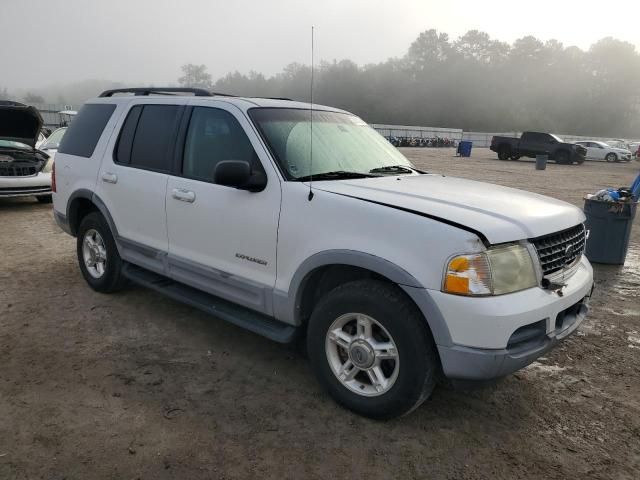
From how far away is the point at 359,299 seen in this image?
2.85 m

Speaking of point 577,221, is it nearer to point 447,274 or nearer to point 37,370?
point 447,274

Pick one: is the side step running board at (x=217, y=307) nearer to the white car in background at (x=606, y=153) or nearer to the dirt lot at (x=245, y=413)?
the dirt lot at (x=245, y=413)

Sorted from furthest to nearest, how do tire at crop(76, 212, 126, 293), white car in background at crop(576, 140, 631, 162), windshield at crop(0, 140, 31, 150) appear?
white car in background at crop(576, 140, 631, 162) < windshield at crop(0, 140, 31, 150) < tire at crop(76, 212, 126, 293)

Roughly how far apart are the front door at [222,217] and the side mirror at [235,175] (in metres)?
0.09

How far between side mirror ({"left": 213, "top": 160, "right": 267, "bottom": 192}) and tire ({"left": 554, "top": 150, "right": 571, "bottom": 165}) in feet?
106

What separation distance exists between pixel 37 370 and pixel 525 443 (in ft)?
10.4

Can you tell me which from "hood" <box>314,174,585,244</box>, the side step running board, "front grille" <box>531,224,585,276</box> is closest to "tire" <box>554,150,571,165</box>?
"hood" <box>314,174,585,244</box>

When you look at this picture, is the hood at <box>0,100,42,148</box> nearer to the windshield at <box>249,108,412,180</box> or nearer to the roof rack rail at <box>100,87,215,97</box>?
the roof rack rail at <box>100,87,215,97</box>

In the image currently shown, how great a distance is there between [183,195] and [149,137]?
2.77 ft

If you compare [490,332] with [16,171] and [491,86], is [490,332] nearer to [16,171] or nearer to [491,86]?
[16,171]

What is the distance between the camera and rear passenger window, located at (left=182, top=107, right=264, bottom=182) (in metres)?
3.58

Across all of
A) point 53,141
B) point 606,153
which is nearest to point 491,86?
point 606,153

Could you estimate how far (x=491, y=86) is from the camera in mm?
112188

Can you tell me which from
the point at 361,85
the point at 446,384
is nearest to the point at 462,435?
the point at 446,384
